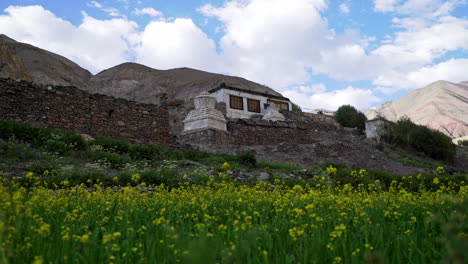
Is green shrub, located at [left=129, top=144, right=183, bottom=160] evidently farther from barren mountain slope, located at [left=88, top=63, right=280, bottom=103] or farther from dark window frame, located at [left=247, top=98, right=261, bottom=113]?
barren mountain slope, located at [left=88, top=63, right=280, bottom=103]

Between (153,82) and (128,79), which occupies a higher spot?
(128,79)

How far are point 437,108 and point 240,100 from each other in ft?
393

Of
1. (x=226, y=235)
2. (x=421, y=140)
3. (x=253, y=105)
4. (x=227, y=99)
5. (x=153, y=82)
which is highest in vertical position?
(x=153, y=82)

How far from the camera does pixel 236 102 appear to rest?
32.7 m

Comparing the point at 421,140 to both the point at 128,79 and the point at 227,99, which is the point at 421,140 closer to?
the point at 227,99

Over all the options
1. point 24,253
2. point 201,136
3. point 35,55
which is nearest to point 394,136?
point 201,136

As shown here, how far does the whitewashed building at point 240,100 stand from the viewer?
1248 inches

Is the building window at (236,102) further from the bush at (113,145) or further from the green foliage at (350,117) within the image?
the bush at (113,145)

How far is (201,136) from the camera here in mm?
15648

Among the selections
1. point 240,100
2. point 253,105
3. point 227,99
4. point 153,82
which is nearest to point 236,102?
point 240,100

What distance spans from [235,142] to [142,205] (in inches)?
513

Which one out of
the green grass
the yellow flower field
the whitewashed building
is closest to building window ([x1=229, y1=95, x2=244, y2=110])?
the whitewashed building

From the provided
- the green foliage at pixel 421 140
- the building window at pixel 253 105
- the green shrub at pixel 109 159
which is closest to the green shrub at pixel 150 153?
the green shrub at pixel 109 159

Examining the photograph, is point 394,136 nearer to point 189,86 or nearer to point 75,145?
point 75,145
